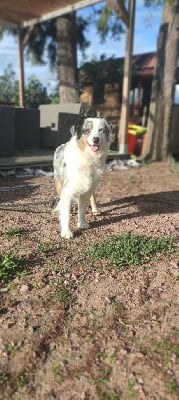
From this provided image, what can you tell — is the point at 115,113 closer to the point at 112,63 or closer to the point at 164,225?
the point at 112,63

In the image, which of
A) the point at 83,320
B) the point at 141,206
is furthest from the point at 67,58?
the point at 83,320

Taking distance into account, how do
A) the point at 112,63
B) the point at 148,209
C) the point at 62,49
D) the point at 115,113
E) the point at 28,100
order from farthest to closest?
the point at 28,100 → the point at 112,63 → the point at 115,113 → the point at 62,49 → the point at 148,209

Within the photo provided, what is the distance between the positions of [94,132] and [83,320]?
1947mm

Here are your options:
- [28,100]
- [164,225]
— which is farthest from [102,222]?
[28,100]

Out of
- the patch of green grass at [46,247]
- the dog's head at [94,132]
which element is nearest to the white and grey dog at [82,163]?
the dog's head at [94,132]

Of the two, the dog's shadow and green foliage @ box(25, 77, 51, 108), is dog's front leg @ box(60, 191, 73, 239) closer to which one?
the dog's shadow

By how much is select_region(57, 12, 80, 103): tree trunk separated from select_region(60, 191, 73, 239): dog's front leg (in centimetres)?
844

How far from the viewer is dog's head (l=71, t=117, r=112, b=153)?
371cm

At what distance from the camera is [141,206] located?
5.40m

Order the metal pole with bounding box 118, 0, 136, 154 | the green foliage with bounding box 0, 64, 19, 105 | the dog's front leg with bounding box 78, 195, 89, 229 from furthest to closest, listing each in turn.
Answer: the green foliage with bounding box 0, 64, 19, 105 < the metal pole with bounding box 118, 0, 136, 154 < the dog's front leg with bounding box 78, 195, 89, 229

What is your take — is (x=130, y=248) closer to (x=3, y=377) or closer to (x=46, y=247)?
(x=46, y=247)

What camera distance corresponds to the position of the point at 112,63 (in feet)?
53.7

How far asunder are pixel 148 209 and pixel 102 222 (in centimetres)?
101

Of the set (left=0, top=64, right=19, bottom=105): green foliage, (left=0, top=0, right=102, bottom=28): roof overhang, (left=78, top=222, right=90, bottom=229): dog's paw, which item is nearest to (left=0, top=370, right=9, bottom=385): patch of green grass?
(left=78, top=222, right=90, bottom=229): dog's paw
